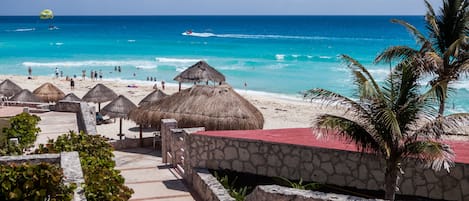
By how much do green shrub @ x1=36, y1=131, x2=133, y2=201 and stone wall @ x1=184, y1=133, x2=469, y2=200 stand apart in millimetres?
2417

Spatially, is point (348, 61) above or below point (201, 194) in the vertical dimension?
above

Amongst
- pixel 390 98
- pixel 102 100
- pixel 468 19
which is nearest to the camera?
pixel 390 98

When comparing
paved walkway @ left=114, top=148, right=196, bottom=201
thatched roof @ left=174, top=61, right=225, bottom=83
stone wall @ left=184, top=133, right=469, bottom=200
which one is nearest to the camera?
stone wall @ left=184, top=133, right=469, bottom=200

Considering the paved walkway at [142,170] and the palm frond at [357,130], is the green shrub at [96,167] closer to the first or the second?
the paved walkway at [142,170]

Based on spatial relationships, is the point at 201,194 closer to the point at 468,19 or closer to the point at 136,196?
the point at 136,196

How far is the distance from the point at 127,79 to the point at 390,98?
132ft

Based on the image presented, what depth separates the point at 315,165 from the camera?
31.6 feet

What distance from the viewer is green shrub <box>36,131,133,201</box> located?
644 centimetres

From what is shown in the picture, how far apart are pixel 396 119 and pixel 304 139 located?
9.31 ft

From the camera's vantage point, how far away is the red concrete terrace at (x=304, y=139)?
931 cm

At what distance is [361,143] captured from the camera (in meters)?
7.98

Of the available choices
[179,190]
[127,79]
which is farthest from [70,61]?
[179,190]

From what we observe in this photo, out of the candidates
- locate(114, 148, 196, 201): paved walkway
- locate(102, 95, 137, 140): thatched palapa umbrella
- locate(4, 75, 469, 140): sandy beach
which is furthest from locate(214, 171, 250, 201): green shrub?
locate(4, 75, 469, 140): sandy beach

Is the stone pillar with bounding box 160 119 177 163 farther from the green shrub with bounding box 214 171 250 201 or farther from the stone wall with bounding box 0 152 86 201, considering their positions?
the stone wall with bounding box 0 152 86 201
